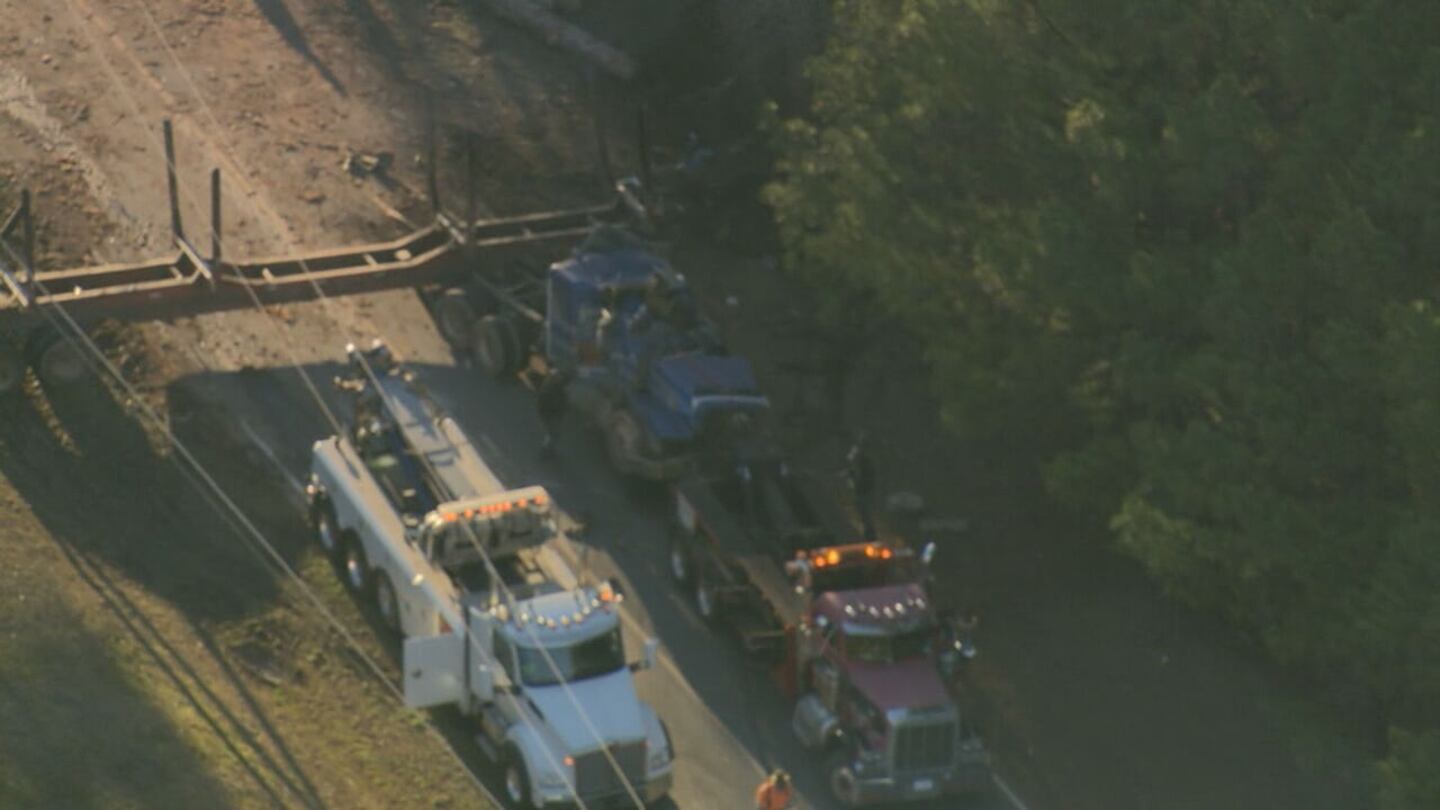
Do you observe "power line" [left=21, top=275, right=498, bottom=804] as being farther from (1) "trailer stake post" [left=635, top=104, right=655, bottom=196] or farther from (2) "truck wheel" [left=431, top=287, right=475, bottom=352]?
(1) "trailer stake post" [left=635, top=104, right=655, bottom=196]

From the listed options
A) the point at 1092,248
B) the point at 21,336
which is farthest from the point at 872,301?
the point at 21,336

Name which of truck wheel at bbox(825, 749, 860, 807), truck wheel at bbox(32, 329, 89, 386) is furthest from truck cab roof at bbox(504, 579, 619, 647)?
truck wheel at bbox(32, 329, 89, 386)

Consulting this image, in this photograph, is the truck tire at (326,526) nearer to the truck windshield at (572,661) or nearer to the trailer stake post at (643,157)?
the truck windshield at (572,661)

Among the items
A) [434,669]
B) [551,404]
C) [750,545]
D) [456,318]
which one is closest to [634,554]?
[750,545]

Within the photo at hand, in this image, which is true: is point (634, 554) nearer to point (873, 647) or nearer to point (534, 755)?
point (873, 647)

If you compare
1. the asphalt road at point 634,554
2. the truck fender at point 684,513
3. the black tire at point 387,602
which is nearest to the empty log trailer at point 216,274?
the asphalt road at point 634,554

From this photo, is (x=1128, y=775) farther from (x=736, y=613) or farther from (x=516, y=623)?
(x=516, y=623)
